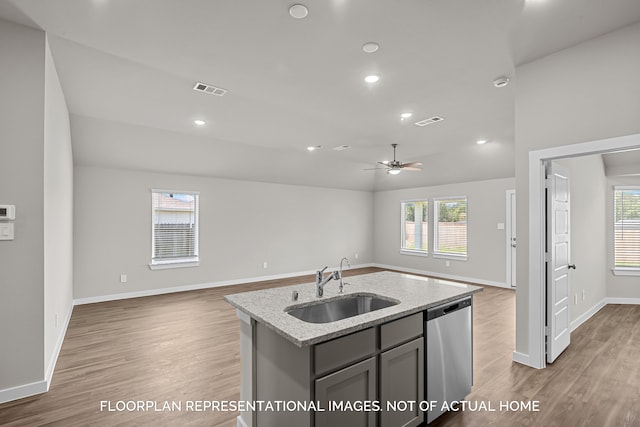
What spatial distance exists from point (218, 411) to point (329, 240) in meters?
6.60

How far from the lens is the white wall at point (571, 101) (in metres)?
2.54

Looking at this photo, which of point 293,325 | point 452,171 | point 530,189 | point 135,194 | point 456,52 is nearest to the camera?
point 293,325

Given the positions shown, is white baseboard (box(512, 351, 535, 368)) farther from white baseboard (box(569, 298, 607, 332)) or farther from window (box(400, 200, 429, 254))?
window (box(400, 200, 429, 254))

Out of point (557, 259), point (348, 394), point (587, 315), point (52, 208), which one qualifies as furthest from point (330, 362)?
point (587, 315)

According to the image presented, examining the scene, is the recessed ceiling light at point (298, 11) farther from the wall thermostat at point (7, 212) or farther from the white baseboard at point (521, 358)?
the white baseboard at point (521, 358)

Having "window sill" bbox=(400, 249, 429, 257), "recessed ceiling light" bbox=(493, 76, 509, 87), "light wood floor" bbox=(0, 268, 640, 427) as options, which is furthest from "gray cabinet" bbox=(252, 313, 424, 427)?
"window sill" bbox=(400, 249, 429, 257)

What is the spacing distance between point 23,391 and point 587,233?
6571mm

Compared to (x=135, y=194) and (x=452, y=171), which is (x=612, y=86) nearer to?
(x=452, y=171)

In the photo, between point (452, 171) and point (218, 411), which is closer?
point (218, 411)

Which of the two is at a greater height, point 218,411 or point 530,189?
point 530,189

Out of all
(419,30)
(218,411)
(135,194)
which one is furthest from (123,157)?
(419,30)

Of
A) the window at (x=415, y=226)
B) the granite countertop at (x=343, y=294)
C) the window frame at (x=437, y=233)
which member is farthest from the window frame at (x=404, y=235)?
the granite countertop at (x=343, y=294)

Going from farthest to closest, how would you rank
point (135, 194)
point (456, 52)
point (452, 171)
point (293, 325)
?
point (452, 171) < point (135, 194) < point (456, 52) < point (293, 325)

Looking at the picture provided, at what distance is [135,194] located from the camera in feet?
19.6
